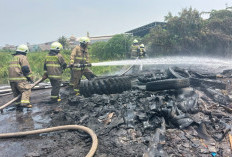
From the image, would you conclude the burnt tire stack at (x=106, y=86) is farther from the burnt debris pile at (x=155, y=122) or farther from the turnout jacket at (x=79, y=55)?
the turnout jacket at (x=79, y=55)

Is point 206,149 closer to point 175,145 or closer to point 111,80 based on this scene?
point 175,145

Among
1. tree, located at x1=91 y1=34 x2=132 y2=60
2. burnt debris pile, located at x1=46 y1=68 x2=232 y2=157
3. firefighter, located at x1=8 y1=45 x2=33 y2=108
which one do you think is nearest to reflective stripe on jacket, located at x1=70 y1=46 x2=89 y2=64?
firefighter, located at x1=8 y1=45 x2=33 y2=108

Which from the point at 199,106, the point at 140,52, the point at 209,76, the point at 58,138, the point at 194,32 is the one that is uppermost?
the point at 194,32

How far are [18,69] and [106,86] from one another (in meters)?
2.81

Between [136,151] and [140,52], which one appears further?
[140,52]

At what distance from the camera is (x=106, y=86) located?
5.73m

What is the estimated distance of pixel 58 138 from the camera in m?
3.52

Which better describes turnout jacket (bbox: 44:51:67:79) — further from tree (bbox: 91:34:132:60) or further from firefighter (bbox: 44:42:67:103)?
tree (bbox: 91:34:132:60)

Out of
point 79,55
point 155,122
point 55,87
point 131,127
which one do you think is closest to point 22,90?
point 55,87

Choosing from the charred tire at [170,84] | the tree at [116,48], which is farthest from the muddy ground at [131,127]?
the tree at [116,48]

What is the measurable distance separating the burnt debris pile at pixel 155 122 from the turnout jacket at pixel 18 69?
1625mm

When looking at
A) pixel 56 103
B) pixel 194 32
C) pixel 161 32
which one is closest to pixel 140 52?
pixel 161 32

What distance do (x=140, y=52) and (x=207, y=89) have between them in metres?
7.12

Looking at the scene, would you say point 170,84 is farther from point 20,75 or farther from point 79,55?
point 20,75
